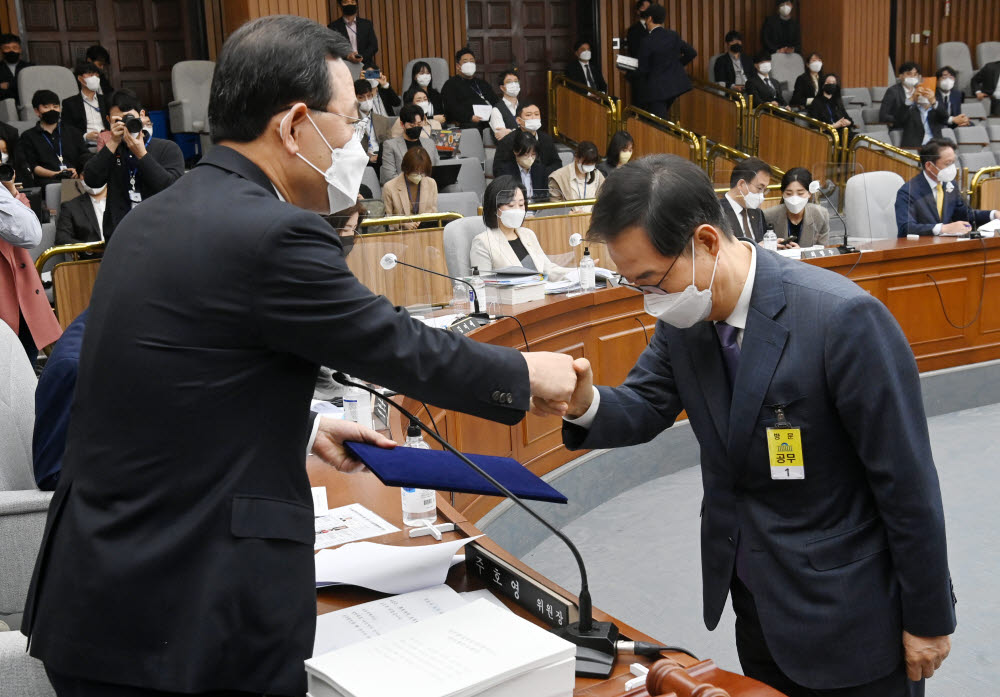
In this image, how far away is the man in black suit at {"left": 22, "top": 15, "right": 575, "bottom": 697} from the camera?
111 centimetres

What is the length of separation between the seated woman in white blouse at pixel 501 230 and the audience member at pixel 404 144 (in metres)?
2.39

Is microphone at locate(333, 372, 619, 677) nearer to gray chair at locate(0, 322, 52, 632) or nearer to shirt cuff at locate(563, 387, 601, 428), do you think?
shirt cuff at locate(563, 387, 601, 428)

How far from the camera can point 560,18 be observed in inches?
479

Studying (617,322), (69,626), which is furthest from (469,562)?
(617,322)

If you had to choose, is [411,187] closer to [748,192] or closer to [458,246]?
[458,246]

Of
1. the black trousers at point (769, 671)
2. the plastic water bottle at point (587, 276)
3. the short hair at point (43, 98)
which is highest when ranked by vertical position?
the short hair at point (43, 98)

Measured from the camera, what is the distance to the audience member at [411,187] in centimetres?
625

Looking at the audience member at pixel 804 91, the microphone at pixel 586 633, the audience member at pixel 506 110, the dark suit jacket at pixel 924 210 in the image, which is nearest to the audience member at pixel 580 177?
the audience member at pixel 506 110

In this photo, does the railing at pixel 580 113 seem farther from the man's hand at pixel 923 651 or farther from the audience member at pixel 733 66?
the man's hand at pixel 923 651

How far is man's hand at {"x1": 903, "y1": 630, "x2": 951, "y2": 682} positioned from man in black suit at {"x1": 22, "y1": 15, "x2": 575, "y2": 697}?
38.1 inches

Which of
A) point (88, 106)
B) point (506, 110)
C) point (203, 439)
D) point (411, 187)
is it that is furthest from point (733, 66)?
point (203, 439)

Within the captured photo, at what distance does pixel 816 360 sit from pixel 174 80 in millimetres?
8625

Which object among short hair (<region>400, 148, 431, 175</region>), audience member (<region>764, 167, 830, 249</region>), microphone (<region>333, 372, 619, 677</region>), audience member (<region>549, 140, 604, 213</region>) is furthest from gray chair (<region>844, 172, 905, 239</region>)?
microphone (<region>333, 372, 619, 677</region>)

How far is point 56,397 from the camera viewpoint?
2182mm
